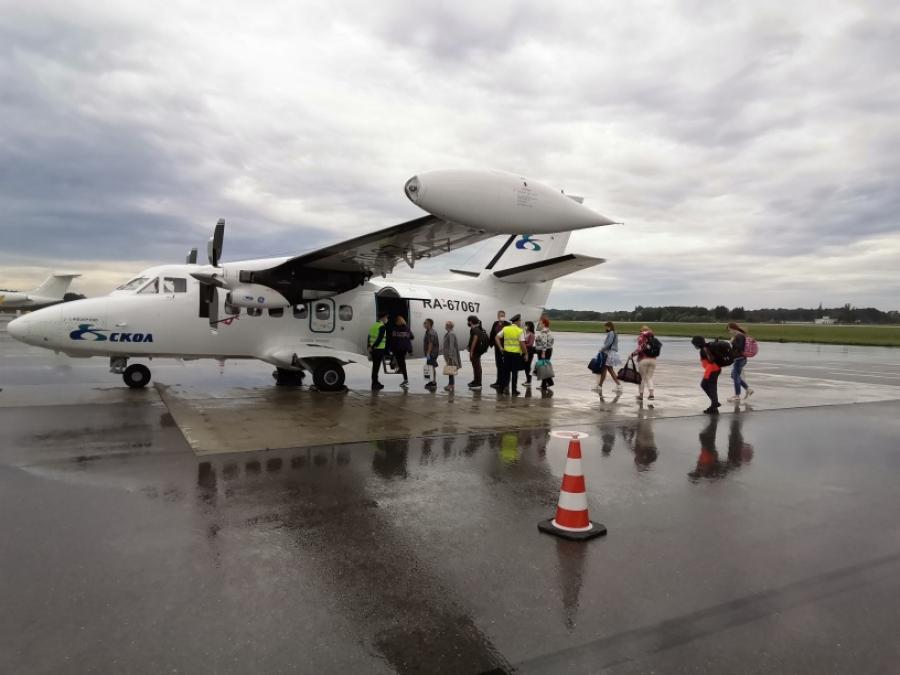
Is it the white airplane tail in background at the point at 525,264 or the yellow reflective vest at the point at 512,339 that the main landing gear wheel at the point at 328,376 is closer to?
the yellow reflective vest at the point at 512,339

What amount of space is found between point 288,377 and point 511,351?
5.66m

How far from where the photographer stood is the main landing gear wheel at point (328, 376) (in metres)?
12.4

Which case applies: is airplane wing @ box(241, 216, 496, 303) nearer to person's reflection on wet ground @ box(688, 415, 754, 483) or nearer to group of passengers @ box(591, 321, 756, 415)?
group of passengers @ box(591, 321, 756, 415)

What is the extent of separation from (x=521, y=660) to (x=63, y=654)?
2353 millimetres

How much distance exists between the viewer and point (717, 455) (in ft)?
23.8

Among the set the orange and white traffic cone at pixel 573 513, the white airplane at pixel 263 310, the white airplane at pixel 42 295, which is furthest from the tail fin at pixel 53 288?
the orange and white traffic cone at pixel 573 513

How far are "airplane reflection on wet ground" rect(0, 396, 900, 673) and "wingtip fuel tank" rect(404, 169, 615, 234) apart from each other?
3.24 m

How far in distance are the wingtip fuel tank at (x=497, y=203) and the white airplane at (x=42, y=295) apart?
4821cm

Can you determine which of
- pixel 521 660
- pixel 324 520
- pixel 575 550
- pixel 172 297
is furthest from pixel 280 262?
pixel 521 660

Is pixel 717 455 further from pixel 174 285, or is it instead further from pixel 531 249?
pixel 174 285

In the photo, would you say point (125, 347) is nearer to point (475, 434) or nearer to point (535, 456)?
point (475, 434)

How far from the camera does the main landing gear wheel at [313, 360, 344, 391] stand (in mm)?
12414

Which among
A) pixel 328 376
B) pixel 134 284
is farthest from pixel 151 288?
pixel 328 376

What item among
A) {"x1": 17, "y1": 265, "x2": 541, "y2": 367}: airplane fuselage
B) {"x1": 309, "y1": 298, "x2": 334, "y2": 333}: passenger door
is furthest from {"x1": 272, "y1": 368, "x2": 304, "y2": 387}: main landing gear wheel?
{"x1": 309, "y1": 298, "x2": 334, "y2": 333}: passenger door
